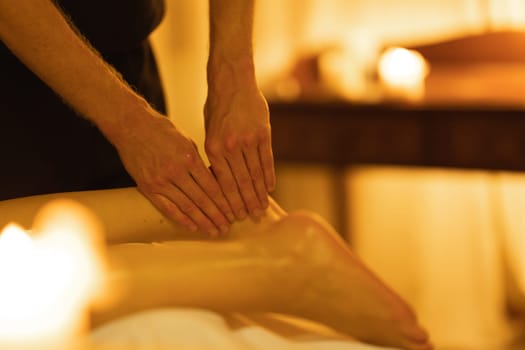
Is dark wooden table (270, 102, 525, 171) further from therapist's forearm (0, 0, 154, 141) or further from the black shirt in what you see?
therapist's forearm (0, 0, 154, 141)

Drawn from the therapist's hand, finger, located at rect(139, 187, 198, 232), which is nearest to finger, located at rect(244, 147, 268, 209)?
the therapist's hand

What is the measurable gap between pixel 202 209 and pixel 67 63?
27 cm

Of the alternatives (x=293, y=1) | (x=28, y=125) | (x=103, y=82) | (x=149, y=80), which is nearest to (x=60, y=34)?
(x=103, y=82)

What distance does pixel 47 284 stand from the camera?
2.95ft

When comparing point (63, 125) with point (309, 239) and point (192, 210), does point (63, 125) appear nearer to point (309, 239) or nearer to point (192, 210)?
point (192, 210)

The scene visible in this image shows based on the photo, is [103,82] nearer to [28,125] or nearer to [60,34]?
[60,34]

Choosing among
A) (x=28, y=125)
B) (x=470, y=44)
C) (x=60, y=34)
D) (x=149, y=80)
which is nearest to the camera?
(x=60, y=34)

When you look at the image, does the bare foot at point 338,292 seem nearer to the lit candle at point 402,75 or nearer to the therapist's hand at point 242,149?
the therapist's hand at point 242,149

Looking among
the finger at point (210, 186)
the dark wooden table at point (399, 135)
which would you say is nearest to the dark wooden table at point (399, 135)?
the dark wooden table at point (399, 135)

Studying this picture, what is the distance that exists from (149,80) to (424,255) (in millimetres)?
1406

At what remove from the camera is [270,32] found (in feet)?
8.55

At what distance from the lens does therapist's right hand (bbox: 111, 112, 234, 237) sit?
3.64 ft

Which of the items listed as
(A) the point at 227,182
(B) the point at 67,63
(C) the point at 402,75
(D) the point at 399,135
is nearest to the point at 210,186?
(A) the point at 227,182

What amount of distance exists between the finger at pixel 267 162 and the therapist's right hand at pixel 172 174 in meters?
0.07
